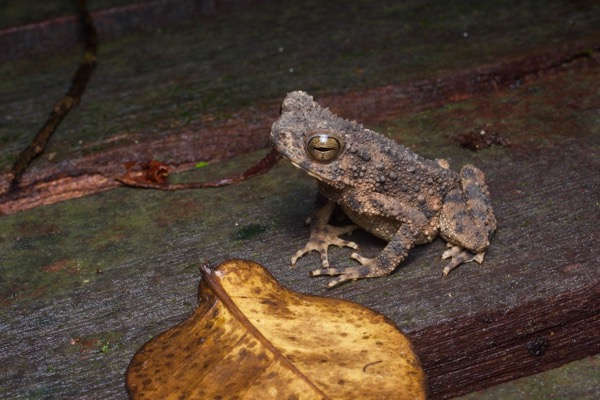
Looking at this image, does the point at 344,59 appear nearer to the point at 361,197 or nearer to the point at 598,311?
the point at 361,197

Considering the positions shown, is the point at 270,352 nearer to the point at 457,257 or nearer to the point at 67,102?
the point at 457,257

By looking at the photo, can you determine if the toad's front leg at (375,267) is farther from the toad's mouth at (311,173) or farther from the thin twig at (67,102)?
the thin twig at (67,102)

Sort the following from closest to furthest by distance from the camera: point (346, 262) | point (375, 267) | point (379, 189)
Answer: point (375, 267)
point (346, 262)
point (379, 189)

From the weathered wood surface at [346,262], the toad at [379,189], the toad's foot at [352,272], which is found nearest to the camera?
the weathered wood surface at [346,262]

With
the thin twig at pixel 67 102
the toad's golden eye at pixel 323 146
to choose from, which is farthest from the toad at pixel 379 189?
the thin twig at pixel 67 102

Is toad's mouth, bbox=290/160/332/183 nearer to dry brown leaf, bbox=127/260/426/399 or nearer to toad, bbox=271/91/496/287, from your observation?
toad, bbox=271/91/496/287

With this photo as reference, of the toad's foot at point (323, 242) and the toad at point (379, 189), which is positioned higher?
the toad at point (379, 189)

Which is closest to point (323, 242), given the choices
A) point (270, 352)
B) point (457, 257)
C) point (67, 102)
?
point (457, 257)
